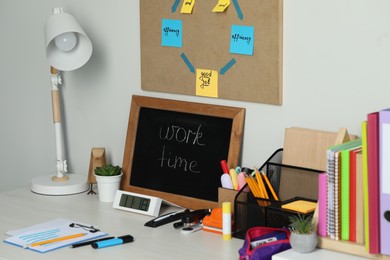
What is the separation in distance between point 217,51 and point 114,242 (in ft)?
2.22

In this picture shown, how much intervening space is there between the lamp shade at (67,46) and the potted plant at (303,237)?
1065 millimetres

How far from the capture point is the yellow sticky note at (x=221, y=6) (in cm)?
237

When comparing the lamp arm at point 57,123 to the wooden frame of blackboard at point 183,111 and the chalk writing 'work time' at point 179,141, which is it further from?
the chalk writing 'work time' at point 179,141

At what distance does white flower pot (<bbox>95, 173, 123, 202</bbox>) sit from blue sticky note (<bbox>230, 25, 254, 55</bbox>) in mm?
600

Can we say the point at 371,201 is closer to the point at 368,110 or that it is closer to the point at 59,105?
the point at 368,110

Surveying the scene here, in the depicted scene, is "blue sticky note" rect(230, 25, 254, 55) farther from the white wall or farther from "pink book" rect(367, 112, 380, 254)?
"pink book" rect(367, 112, 380, 254)

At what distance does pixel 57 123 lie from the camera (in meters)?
2.79

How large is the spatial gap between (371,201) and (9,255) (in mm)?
968

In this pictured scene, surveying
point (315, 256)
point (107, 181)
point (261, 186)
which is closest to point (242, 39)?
point (261, 186)

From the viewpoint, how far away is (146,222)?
2.37 meters

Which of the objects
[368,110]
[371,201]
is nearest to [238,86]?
[368,110]

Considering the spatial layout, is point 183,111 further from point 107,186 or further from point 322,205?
point 322,205

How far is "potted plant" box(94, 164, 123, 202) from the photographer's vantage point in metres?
2.59

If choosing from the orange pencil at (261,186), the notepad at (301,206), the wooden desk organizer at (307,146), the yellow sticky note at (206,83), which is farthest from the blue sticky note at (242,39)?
the notepad at (301,206)
